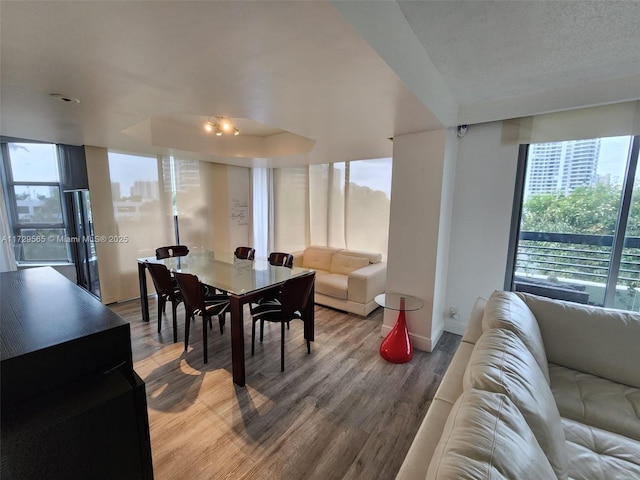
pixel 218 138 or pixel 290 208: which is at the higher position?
pixel 218 138

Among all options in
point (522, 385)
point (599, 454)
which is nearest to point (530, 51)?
point (522, 385)

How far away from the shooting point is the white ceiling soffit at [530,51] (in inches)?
55.4

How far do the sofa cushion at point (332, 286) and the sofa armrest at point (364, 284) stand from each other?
0.10 m

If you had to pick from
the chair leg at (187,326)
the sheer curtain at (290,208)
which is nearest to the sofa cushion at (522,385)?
the chair leg at (187,326)

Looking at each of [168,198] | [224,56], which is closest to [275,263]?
[168,198]

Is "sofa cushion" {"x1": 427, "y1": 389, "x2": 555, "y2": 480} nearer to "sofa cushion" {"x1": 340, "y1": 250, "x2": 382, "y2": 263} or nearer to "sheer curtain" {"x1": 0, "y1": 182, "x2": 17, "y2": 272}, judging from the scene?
"sofa cushion" {"x1": 340, "y1": 250, "x2": 382, "y2": 263}

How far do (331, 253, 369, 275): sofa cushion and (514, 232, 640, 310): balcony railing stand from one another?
1.94 meters

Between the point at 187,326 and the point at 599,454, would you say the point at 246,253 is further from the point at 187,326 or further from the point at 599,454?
the point at 599,454

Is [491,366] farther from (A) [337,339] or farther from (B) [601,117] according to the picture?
(B) [601,117]

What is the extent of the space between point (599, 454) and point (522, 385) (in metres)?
0.62

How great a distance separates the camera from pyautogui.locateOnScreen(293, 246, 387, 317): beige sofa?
3.56 meters

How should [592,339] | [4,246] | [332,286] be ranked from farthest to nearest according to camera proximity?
[332,286] → [4,246] → [592,339]

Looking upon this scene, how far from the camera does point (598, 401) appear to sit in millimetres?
1474

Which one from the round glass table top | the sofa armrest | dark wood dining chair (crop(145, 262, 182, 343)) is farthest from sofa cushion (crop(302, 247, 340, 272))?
dark wood dining chair (crop(145, 262, 182, 343))
